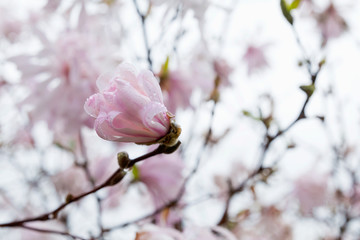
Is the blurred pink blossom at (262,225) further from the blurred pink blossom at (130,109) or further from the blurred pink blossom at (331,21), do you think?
the blurred pink blossom at (130,109)

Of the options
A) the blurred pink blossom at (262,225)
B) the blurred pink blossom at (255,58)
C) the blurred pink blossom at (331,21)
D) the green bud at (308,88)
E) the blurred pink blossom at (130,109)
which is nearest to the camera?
the blurred pink blossom at (130,109)

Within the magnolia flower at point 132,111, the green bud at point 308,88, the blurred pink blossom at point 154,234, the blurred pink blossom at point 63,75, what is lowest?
the blurred pink blossom at point 154,234

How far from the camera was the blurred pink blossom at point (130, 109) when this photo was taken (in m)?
0.28

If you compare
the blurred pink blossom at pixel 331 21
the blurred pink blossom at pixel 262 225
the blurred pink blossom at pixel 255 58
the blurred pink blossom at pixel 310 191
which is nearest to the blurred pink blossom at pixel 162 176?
the blurred pink blossom at pixel 262 225

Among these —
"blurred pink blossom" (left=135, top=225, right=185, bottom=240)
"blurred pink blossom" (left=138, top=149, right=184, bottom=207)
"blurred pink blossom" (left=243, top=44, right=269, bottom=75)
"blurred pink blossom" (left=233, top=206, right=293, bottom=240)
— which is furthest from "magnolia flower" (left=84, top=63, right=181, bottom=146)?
"blurred pink blossom" (left=243, top=44, right=269, bottom=75)

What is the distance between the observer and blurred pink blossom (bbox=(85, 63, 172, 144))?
0.91 ft

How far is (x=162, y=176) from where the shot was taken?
2.03 ft

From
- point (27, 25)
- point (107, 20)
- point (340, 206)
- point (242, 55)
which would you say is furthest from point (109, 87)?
point (27, 25)

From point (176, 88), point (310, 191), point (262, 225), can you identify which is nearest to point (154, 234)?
point (176, 88)

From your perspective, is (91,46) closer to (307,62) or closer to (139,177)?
(139,177)

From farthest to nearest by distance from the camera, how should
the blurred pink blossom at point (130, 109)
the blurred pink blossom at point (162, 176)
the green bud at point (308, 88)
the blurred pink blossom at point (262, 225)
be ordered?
1. the blurred pink blossom at point (262, 225)
2. the blurred pink blossom at point (162, 176)
3. the green bud at point (308, 88)
4. the blurred pink blossom at point (130, 109)

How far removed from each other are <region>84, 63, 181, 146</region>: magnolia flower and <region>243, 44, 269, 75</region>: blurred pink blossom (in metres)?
0.94

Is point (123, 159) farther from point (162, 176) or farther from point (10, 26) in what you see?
point (10, 26)

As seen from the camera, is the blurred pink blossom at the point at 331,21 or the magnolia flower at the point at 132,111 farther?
the blurred pink blossom at the point at 331,21
